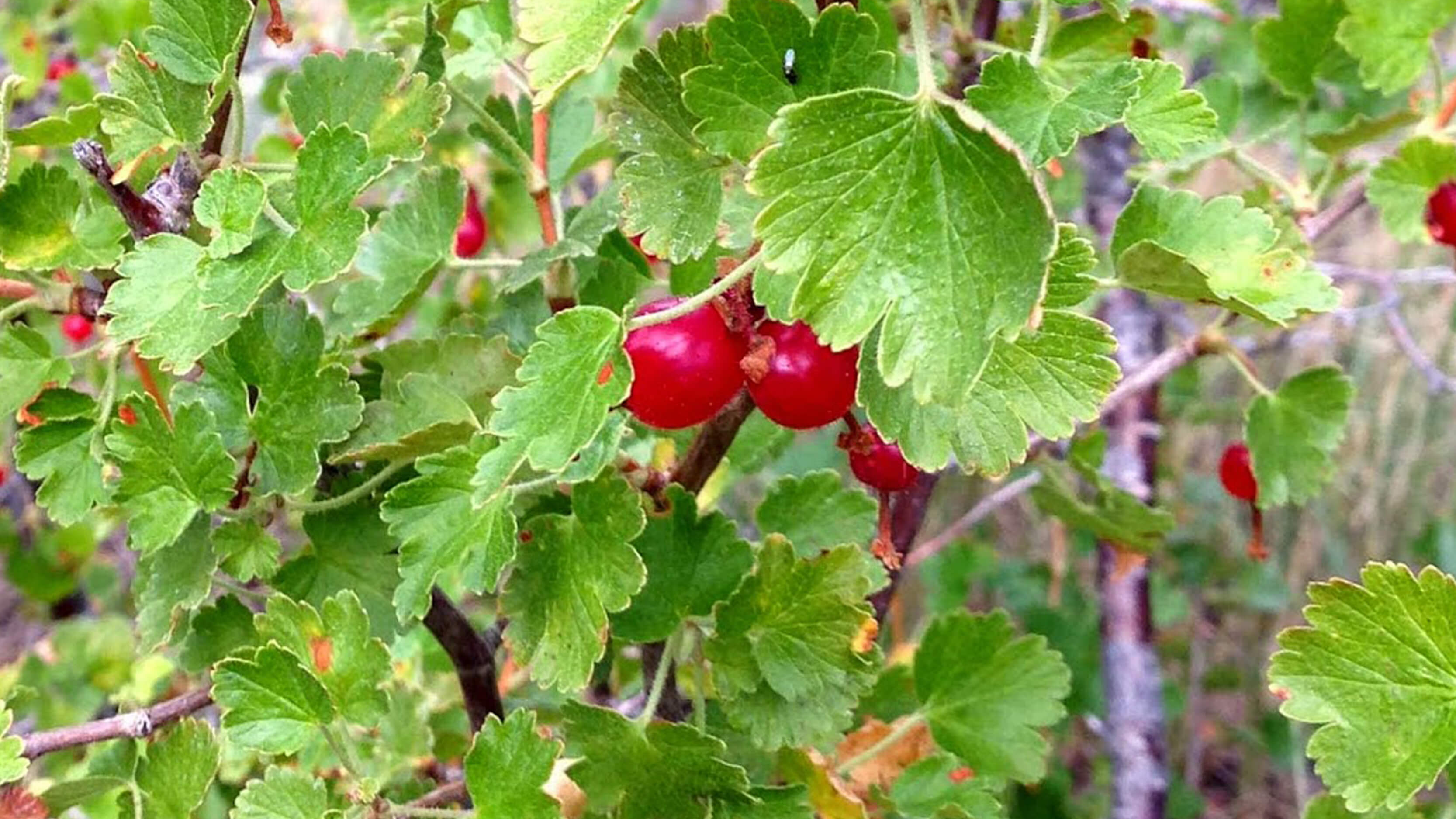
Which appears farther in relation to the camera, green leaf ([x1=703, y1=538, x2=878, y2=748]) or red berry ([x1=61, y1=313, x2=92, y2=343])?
red berry ([x1=61, y1=313, x2=92, y2=343])

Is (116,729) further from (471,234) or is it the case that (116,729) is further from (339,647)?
(471,234)

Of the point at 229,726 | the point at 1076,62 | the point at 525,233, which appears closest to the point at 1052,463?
the point at 1076,62

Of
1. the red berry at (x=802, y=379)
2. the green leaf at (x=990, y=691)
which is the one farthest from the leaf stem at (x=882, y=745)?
the red berry at (x=802, y=379)

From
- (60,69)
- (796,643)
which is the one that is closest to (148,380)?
(796,643)

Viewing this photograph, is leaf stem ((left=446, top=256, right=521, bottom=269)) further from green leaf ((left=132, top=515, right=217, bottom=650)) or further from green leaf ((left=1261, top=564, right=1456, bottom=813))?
green leaf ((left=1261, top=564, right=1456, bottom=813))

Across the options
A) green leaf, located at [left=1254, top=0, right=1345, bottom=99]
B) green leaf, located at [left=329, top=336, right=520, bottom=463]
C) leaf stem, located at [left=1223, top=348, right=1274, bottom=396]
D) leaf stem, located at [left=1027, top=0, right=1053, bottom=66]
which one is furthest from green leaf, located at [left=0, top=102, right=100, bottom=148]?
green leaf, located at [left=1254, top=0, right=1345, bottom=99]

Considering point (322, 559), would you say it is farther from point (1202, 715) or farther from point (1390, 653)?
point (1202, 715)

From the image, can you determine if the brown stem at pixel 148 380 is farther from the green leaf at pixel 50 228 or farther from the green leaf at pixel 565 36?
the green leaf at pixel 565 36
